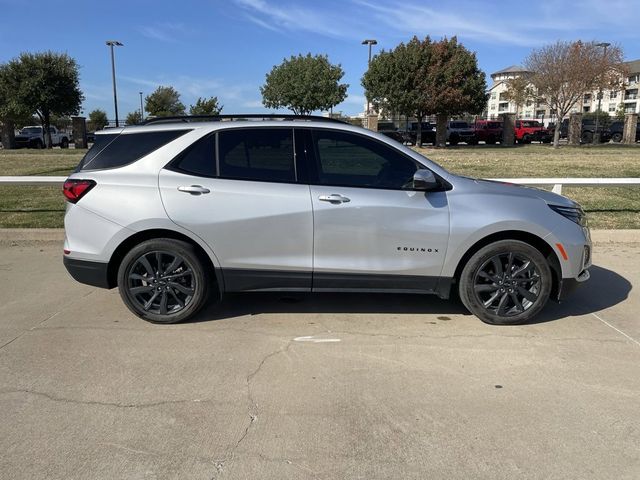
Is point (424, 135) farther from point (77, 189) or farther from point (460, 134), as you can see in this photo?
point (77, 189)

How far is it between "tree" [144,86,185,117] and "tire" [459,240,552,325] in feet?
173

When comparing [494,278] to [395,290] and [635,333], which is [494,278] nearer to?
[395,290]

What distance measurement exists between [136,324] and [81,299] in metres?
1.10

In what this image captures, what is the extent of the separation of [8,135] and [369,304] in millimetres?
37471

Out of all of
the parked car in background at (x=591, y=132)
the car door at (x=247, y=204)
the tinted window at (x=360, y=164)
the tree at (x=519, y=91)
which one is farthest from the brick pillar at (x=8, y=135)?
the parked car in background at (x=591, y=132)

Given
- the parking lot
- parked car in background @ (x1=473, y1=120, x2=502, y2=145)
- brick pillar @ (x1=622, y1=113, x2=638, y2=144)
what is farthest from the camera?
parked car in background @ (x1=473, y1=120, x2=502, y2=145)

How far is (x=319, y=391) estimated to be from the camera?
12.0ft

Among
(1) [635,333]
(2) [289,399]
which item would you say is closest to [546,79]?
(1) [635,333]

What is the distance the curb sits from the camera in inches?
313

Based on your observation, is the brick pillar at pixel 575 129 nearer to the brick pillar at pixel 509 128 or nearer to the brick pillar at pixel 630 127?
the brick pillar at pixel 509 128

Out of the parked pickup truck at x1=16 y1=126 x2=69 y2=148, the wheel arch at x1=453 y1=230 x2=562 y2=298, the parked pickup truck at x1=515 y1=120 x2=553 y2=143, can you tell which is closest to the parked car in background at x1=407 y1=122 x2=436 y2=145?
the parked pickup truck at x1=515 y1=120 x2=553 y2=143

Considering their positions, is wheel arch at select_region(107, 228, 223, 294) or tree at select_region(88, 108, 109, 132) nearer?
wheel arch at select_region(107, 228, 223, 294)

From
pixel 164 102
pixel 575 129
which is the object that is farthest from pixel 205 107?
pixel 575 129

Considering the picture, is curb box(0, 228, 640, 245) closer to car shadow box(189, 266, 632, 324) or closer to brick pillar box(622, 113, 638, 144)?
car shadow box(189, 266, 632, 324)
